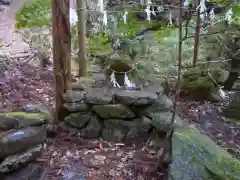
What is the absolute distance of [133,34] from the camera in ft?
21.9

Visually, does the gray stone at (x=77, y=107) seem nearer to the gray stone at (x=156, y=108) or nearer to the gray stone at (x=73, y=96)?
the gray stone at (x=73, y=96)

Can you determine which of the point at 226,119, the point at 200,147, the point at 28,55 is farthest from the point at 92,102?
the point at 28,55

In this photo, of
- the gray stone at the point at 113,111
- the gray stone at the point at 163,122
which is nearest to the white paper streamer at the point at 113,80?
the gray stone at the point at 113,111

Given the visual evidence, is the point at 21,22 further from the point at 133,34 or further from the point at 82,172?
the point at 82,172

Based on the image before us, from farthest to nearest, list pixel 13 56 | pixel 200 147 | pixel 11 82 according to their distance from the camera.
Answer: pixel 13 56 < pixel 11 82 < pixel 200 147

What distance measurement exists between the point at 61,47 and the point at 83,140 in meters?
0.95

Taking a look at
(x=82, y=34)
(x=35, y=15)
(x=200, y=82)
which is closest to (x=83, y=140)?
(x=82, y=34)

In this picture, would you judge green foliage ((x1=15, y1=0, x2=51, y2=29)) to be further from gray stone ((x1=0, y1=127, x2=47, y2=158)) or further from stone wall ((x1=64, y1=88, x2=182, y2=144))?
gray stone ((x1=0, y1=127, x2=47, y2=158))

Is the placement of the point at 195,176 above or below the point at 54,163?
above

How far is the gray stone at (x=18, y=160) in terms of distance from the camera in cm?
250

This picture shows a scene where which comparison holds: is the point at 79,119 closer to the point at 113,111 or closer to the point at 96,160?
the point at 113,111

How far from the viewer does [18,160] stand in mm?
2537

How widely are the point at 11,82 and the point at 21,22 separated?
241 centimetres

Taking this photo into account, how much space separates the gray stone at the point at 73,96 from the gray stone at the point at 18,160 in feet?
2.03
